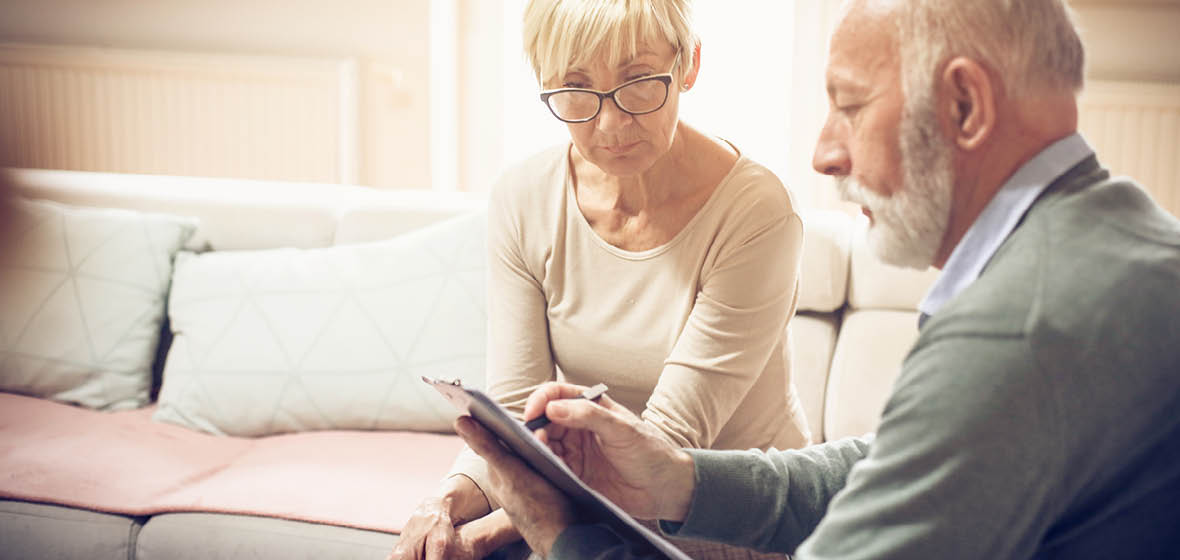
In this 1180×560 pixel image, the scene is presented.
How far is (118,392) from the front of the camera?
205cm

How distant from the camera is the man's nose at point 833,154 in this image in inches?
34.3

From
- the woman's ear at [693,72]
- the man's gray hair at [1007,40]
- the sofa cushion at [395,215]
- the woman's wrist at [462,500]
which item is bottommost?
the woman's wrist at [462,500]

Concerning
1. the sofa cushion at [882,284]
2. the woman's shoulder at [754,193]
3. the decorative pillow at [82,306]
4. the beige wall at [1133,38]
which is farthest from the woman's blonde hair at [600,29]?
the beige wall at [1133,38]

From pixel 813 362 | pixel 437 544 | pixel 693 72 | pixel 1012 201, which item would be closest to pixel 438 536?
pixel 437 544

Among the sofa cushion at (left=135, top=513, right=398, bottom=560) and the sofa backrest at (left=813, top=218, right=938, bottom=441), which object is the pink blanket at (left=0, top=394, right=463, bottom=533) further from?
the sofa backrest at (left=813, top=218, right=938, bottom=441)

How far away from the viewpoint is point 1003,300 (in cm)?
67

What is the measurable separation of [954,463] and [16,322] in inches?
78.1

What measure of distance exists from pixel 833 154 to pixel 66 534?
1.41 metres

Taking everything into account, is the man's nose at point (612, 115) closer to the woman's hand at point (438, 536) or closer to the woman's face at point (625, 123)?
the woman's face at point (625, 123)

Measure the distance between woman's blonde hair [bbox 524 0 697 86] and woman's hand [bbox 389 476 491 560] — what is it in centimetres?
57

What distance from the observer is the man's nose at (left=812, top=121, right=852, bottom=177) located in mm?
872

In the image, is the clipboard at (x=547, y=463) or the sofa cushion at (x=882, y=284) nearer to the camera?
the clipboard at (x=547, y=463)

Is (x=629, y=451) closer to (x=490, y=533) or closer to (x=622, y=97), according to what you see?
(x=490, y=533)

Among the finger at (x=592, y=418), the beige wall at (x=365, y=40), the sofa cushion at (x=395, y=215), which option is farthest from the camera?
the beige wall at (x=365, y=40)
